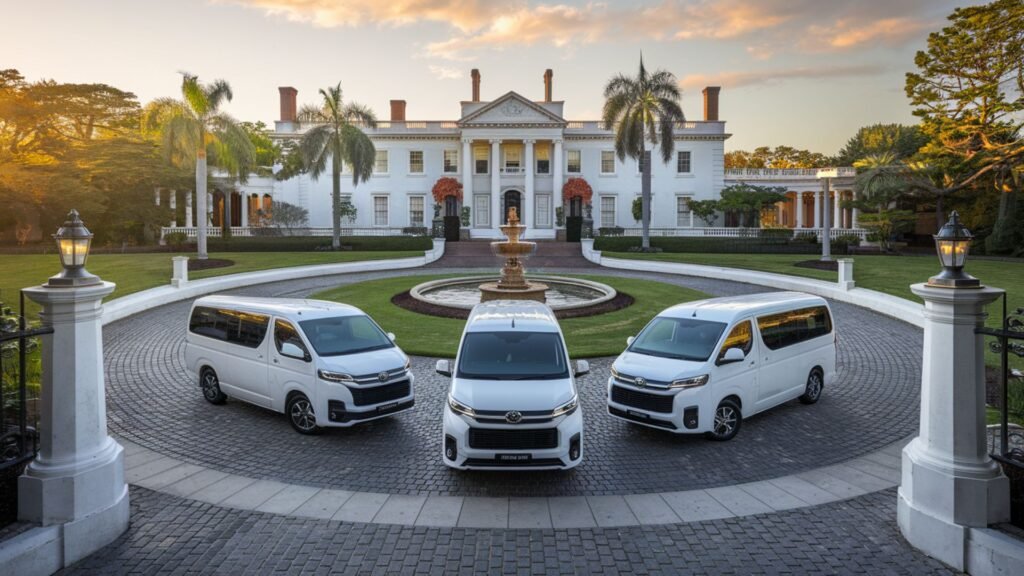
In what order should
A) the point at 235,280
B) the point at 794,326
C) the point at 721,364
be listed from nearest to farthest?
the point at 721,364
the point at 794,326
the point at 235,280

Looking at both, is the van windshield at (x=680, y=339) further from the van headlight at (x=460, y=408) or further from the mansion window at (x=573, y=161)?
Answer: the mansion window at (x=573, y=161)

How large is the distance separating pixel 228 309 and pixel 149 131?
24782 millimetres

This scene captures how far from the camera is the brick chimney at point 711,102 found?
5562cm

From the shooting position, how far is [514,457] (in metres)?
7.21

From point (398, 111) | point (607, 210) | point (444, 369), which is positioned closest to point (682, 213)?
point (607, 210)

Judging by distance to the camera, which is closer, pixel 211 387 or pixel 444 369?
pixel 444 369

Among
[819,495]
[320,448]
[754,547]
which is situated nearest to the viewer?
[754,547]

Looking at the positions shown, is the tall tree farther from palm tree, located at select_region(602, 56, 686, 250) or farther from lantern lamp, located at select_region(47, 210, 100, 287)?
lantern lamp, located at select_region(47, 210, 100, 287)

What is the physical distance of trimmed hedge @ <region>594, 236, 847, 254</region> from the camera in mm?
42469

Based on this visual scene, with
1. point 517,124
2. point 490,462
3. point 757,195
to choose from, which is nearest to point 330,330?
point 490,462

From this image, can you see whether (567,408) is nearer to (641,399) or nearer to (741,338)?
(641,399)

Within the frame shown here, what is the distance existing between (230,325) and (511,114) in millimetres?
43318

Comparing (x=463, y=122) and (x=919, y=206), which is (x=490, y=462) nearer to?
(x=463, y=122)

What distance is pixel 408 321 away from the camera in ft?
60.0
